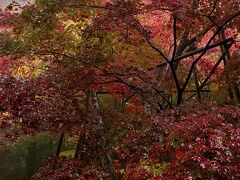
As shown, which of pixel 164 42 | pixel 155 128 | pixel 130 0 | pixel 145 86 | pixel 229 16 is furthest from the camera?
pixel 164 42

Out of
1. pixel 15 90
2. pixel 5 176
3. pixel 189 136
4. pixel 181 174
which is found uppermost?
pixel 15 90

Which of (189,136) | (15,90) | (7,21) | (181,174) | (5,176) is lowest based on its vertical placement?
(5,176)

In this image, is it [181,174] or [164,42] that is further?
[164,42]

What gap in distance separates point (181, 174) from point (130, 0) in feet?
11.2

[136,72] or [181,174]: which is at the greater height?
[136,72]

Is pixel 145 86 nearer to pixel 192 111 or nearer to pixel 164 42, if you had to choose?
pixel 192 111

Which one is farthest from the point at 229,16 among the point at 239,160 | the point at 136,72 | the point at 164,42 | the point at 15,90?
the point at 164,42

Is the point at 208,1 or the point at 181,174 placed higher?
the point at 208,1

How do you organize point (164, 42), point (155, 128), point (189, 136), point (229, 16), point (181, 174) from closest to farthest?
point (181, 174), point (189, 136), point (155, 128), point (229, 16), point (164, 42)

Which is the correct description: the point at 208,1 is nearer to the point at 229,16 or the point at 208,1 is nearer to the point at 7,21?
the point at 229,16

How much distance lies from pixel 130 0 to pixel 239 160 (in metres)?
3.50

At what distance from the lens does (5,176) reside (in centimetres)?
1562

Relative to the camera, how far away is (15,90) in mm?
5961

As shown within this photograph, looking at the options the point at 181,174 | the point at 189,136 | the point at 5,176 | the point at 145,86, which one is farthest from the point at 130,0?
the point at 5,176
